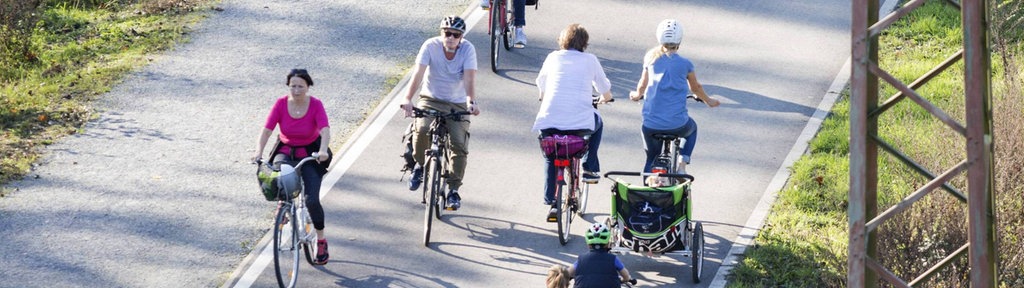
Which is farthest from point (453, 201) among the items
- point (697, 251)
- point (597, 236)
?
point (597, 236)

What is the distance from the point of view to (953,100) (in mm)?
13047

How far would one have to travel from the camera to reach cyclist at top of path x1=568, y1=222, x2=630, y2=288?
9797mm

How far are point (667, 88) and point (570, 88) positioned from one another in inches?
29.7

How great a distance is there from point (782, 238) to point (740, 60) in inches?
173

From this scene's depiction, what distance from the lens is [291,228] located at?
37.1 ft

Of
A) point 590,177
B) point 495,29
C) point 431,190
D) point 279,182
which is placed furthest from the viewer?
point 495,29

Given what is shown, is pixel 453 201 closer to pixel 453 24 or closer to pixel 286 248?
pixel 453 24

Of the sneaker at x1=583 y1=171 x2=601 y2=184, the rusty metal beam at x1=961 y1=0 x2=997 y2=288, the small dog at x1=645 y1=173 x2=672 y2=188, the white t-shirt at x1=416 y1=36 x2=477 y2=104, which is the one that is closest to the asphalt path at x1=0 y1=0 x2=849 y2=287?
the sneaker at x1=583 y1=171 x2=601 y2=184

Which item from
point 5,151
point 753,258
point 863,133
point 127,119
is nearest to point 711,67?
point 753,258

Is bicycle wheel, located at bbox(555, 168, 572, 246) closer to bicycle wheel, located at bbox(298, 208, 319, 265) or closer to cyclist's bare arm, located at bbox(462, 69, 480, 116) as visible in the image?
cyclist's bare arm, located at bbox(462, 69, 480, 116)

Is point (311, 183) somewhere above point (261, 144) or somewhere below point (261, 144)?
below

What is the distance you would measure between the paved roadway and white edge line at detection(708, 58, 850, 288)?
0.06 metres

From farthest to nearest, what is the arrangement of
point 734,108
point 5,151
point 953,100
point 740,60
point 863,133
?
point 740,60, point 734,108, point 5,151, point 953,100, point 863,133

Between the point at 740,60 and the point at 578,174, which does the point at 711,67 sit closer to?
the point at 740,60
